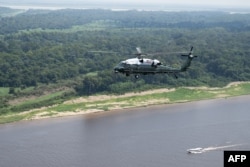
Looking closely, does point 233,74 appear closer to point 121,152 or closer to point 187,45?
point 187,45

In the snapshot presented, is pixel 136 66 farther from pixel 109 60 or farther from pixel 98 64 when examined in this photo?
pixel 109 60

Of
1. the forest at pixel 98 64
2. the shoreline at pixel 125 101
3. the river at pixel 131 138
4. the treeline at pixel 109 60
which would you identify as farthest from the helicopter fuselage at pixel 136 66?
the shoreline at pixel 125 101

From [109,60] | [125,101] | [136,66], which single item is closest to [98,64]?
[109,60]

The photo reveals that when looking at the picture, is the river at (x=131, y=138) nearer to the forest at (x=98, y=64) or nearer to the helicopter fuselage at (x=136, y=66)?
the forest at (x=98, y=64)

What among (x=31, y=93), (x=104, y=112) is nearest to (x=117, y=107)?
(x=104, y=112)

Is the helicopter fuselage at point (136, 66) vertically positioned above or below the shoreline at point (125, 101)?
above
